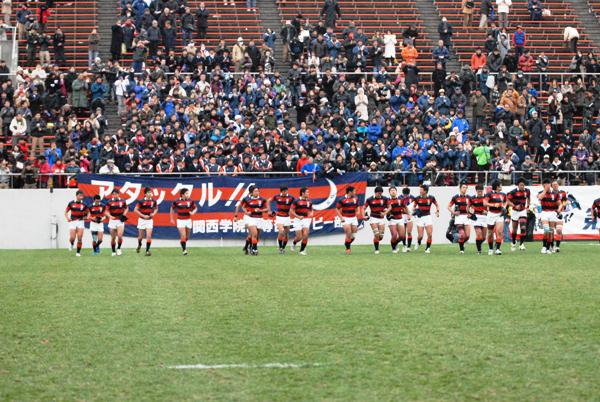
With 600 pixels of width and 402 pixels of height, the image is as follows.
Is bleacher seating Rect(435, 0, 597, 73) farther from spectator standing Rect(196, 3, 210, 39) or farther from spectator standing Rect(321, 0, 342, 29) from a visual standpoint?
spectator standing Rect(196, 3, 210, 39)

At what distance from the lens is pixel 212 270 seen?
24.1 m

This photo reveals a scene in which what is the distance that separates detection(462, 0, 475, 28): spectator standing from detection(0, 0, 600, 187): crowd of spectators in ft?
10.7

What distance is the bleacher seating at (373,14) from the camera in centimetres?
4778

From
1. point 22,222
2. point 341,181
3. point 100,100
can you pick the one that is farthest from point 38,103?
point 341,181

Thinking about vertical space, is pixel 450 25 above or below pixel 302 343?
above

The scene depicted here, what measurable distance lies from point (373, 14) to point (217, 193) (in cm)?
1541

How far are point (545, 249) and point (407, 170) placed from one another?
8276 mm

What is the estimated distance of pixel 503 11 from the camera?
4738 centimetres

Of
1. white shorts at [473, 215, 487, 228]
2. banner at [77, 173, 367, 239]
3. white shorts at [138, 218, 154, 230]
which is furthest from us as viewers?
banner at [77, 173, 367, 239]

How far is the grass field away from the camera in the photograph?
10.3 metres

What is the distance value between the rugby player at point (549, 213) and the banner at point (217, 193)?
7961mm

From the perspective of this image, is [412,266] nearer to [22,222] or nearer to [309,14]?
[22,222]

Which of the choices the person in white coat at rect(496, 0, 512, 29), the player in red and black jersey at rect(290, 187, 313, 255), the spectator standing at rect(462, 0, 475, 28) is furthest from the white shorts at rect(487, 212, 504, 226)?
the spectator standing at rect(462, 0, 475, 28)

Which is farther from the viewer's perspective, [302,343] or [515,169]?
[515,169]
